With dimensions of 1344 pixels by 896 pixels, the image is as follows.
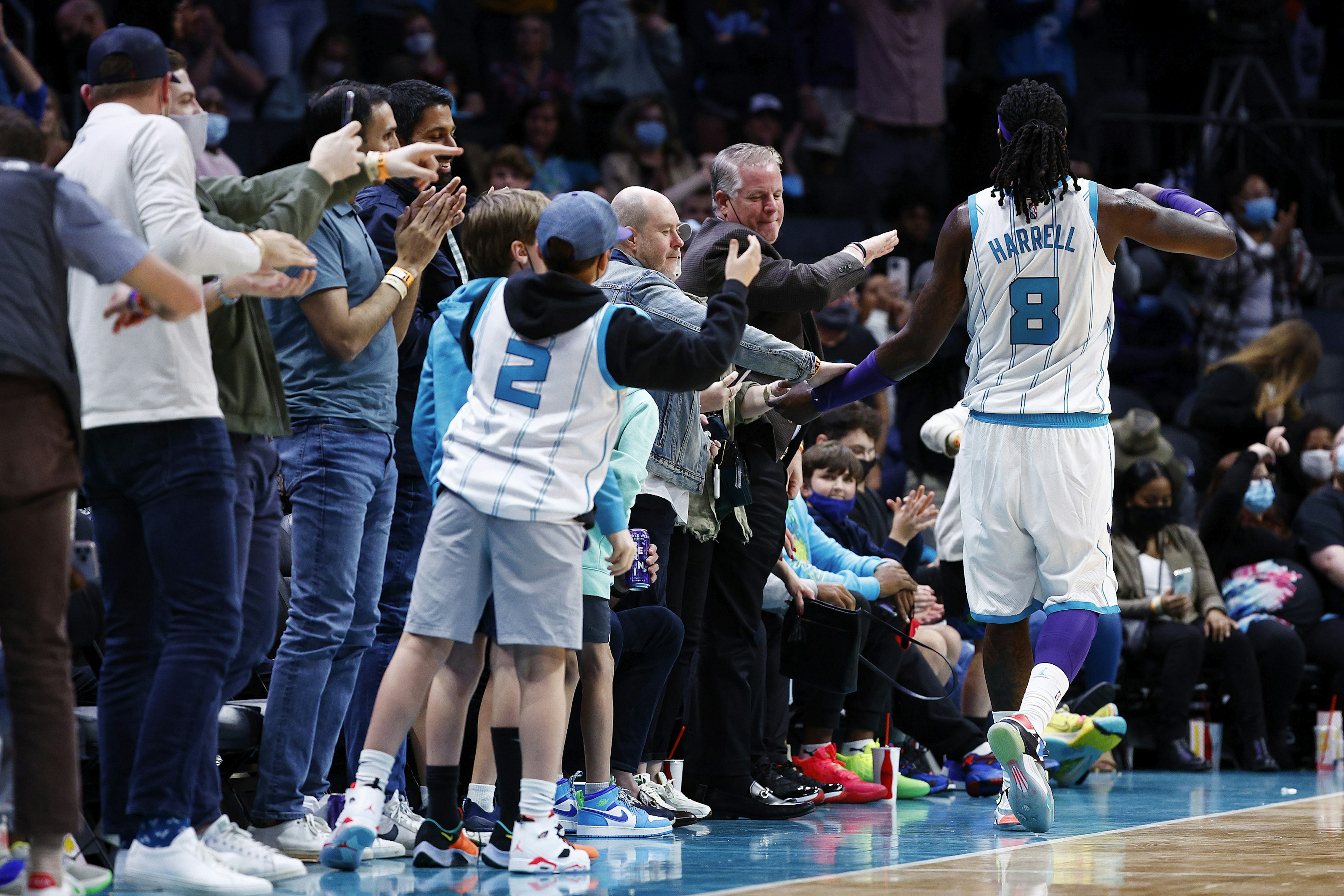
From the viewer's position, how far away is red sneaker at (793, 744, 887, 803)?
560cm

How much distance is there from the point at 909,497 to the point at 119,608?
3698mm

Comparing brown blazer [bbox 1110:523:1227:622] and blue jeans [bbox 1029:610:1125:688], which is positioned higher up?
brown blazer [bbox 1110:523:1227:622]

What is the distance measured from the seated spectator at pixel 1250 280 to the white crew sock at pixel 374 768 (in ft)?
25.8

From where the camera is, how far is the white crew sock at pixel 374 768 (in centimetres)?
348

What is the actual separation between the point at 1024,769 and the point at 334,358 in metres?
2.09

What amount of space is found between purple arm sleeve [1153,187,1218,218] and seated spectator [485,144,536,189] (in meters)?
4.22

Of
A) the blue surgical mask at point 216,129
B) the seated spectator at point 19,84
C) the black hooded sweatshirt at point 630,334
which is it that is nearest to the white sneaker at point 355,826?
the black hooded sweatshirt at point 630,334

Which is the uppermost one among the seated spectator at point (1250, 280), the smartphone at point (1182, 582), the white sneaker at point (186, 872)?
the seated spectator at point (1250, 280)

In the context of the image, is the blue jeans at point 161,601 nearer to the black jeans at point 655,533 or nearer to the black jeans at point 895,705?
the black jeans at point 655,533

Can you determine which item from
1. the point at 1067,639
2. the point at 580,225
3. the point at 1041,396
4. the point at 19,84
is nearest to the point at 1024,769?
the point at 1067,639

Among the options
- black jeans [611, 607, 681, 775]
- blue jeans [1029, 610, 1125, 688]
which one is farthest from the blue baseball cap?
blue jeans [1029, 610, 1125, 688]

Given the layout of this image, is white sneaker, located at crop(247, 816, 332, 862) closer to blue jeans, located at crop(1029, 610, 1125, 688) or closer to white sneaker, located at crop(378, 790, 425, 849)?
white sneaker, located at crop(378, 790, 425, 849)

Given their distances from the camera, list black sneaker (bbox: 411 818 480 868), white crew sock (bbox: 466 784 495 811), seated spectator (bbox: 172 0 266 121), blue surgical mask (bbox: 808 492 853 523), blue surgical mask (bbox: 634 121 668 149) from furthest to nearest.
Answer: blue surgical mask (bbox: 634 121 668 149) → seated spectator (bbox: 172 0 266 121) → blue surgical mask (bbox: 808 492 853 523) → white crew sock (bbox: 466 784 495 811) → black sneaker (bbox: 411 818 480 868)

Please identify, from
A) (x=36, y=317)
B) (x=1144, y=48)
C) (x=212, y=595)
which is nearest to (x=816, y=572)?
(x=212, y=595)
